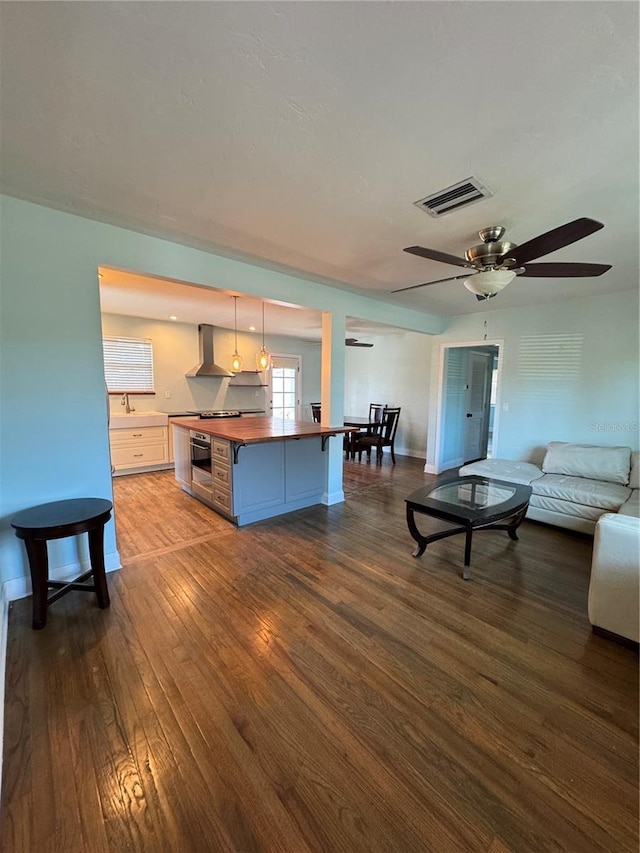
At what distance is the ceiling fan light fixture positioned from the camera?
2.37m

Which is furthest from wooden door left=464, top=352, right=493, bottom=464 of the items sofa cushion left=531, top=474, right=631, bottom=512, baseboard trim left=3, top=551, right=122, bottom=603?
baseboard trim left=3, top=551, right=122, bottom=603

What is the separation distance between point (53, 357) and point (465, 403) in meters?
6.01

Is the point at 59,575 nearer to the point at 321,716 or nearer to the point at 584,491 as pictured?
the point at 321,716

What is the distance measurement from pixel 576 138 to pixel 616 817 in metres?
2.63

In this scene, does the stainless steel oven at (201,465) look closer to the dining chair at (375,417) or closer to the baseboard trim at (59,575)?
the baseboard trim at (59,575)

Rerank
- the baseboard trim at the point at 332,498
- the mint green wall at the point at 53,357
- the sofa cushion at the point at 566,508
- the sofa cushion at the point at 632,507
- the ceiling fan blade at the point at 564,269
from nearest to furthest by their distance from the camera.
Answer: the mint green wall at the point at 53,357 < the ceiling fan blade at the point at 564,269 < the sofa cushion at the point at 632,507 < the sofa cushion at the point at 566,508 < the baseboard trim at the point at 332,498

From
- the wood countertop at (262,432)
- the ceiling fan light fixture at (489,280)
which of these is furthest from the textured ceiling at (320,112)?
the wood countertop at (262,432)

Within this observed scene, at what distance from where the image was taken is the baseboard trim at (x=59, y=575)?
90.6 inches

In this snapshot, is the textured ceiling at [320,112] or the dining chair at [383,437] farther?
the dining chair at [383,437]

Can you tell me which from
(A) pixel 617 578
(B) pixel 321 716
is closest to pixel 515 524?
(A) pixel 617 578

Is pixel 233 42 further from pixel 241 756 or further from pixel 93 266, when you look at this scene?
pixel 241 756

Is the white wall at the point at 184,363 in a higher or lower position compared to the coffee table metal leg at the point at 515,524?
higher

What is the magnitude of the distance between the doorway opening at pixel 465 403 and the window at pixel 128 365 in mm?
4945

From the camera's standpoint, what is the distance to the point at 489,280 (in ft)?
7.87
